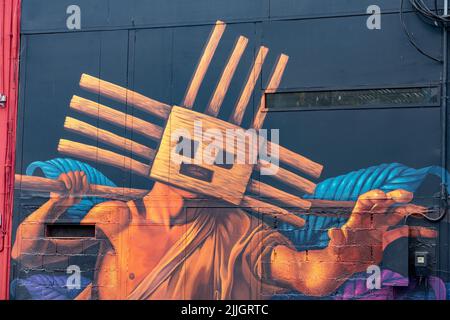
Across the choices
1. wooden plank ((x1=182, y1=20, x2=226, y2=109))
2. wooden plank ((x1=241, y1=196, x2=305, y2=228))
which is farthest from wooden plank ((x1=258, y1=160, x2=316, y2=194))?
wooden plank ((x1=182, y1=20, x2=226, y2=109))

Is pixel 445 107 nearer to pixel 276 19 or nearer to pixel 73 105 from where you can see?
pixel 276 19

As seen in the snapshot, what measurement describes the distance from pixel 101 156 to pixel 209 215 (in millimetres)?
1260

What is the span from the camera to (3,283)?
6.55 m

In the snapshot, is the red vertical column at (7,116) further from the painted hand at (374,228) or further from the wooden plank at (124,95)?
the painted hand at (374,228)

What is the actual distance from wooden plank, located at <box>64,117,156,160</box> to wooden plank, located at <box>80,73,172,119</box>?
0.35m

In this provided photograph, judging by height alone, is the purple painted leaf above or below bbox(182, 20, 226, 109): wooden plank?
below

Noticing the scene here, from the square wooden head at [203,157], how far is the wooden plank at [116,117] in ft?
0.42

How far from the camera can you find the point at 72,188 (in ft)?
21.3

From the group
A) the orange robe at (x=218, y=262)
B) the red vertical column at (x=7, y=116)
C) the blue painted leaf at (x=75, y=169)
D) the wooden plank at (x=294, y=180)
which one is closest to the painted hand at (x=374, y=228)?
the wooden plank at (x=294, y=180)

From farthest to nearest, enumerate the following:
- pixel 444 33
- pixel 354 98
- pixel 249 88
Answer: pixel 249 88 → pixel 354 98 → pixel 444 33

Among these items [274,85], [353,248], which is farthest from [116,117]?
[353,248]

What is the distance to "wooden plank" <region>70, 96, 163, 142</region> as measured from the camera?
20.9 feet

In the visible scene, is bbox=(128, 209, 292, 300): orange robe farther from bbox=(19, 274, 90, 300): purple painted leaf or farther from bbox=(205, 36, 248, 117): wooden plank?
bbox=(205, 36, 248, 117): wooden plank

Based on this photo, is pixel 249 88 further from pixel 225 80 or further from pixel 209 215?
pixel 209 215
